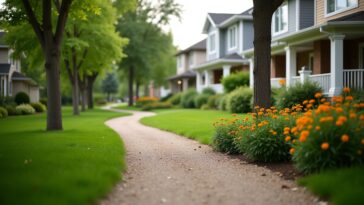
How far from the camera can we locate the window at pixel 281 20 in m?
26.5

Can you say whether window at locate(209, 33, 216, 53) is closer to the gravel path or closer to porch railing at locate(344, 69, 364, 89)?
porch railing at locate(344, 69, 364, 89)

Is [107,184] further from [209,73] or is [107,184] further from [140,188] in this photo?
[209,73]

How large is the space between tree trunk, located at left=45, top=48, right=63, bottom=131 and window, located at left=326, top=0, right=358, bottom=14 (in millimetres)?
12934

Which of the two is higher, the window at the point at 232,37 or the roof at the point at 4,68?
the window at the point at 232,37

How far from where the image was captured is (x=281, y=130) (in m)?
9.61

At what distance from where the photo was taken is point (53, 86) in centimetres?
1642

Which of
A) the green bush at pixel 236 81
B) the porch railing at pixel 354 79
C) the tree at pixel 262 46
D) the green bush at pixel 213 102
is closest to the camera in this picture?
the tree at pixel 262 46

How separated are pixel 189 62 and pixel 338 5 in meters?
35.0

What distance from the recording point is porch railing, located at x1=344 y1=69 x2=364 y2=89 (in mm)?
17562

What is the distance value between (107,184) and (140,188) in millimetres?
673

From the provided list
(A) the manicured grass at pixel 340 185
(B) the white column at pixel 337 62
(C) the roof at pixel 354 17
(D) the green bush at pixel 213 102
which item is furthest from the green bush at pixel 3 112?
(A) the manicured grass at pixel 340 185

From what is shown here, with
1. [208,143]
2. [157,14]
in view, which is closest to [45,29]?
[208,143]

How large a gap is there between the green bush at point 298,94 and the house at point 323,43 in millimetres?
540

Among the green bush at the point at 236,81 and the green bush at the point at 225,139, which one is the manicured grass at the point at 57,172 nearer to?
the green bush at the point at 225,139
